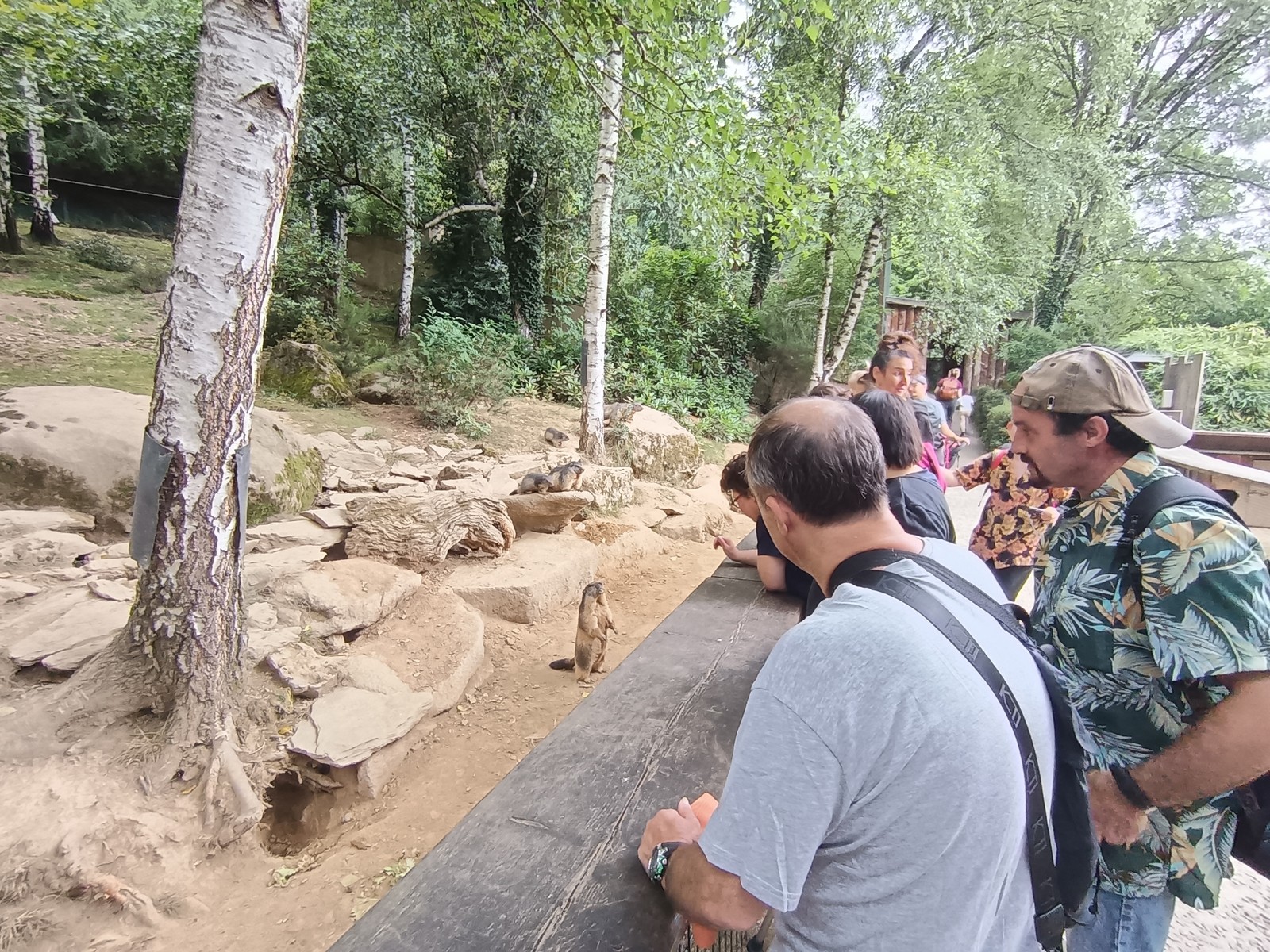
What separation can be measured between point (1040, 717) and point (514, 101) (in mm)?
11980

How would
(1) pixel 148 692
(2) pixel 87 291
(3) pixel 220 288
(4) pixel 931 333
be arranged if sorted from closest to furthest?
(3) pixel 220 288, (1) pixel 148 692, (2) pixel 87 291, (4) pixel 931 333

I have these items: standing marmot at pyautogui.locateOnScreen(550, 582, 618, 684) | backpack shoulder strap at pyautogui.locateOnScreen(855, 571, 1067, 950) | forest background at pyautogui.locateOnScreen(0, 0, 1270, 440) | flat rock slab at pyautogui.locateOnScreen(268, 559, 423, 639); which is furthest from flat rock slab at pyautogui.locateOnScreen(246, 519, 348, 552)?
backpack shoulder strap at pyautogui.locateOnScreen(855, 571, 1067, 950)

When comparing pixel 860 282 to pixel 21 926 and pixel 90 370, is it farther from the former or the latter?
pixel 21 926

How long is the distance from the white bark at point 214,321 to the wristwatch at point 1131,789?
277 cm

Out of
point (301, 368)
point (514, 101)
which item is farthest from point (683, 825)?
point (514, 101)

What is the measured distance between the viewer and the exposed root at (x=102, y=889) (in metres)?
2.06

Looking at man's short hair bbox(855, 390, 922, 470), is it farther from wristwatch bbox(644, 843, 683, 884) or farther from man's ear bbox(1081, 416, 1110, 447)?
wristwatch bbox(644, 843, 683, 884)

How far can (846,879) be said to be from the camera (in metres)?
0.84

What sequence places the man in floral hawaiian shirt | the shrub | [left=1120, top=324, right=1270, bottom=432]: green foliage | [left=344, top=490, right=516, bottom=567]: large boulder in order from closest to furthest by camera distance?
the man in floral hawaiian shirt, [left=344, top=490, right=516, bottom=567]: large boulder, [left=1120, top=324, right=1270, bottom=432]: green foliage, the shrub

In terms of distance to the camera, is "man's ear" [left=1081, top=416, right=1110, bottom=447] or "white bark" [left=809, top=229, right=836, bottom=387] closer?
"man's ear" [left=1081, top=416, right=1110, bottom=447]

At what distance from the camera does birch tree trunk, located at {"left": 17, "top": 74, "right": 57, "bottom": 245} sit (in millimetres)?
10828

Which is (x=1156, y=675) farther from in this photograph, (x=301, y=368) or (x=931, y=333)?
(x=931, y=333)

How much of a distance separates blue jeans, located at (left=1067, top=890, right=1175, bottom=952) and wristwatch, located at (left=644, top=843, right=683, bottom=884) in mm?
977

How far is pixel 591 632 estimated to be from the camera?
12.9 feet
